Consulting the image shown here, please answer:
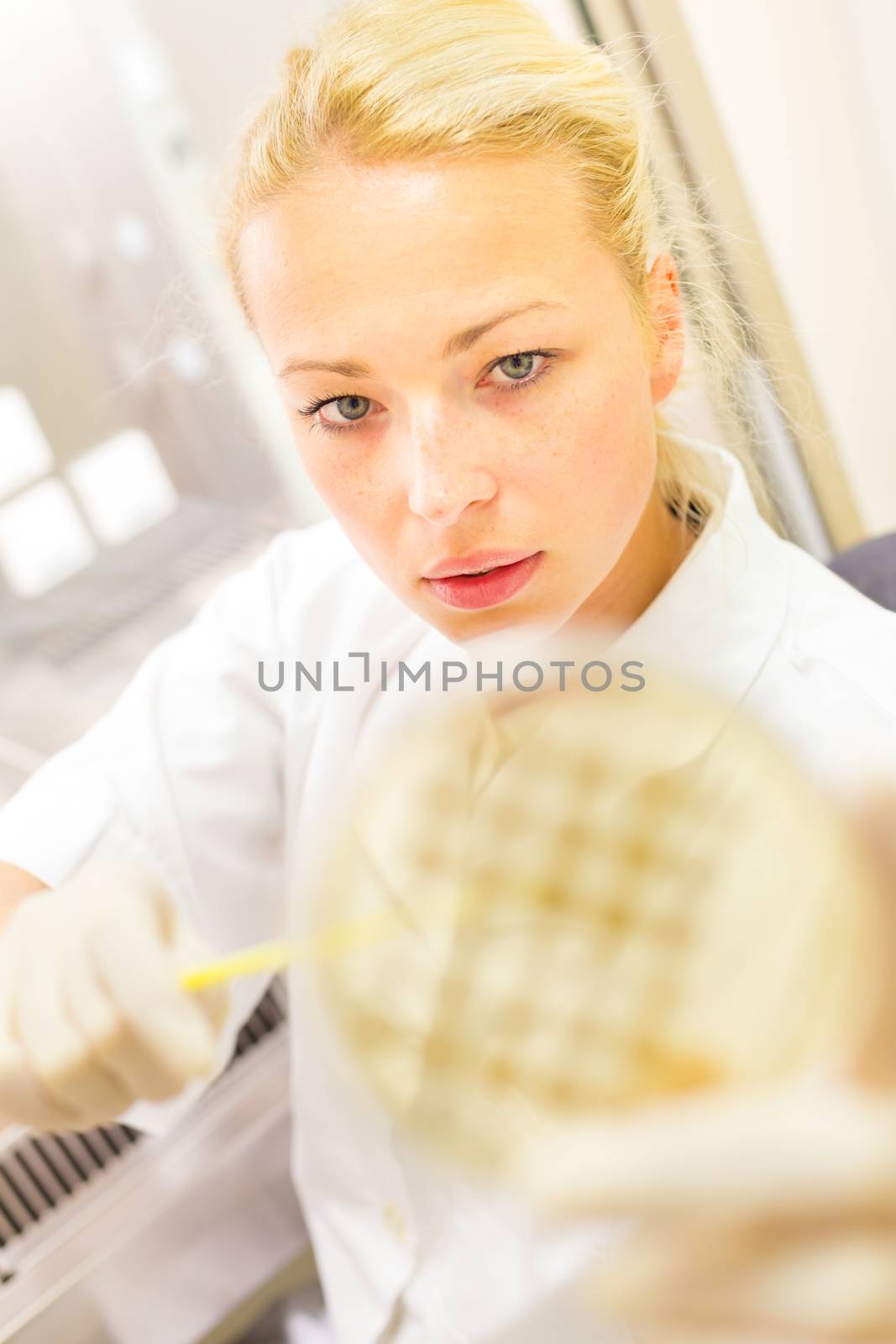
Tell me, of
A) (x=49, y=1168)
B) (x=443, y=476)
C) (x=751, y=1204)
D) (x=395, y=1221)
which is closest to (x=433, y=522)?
(x=443, y=476)

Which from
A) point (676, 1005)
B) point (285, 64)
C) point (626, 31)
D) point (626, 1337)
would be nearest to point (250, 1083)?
point (626, 1337)

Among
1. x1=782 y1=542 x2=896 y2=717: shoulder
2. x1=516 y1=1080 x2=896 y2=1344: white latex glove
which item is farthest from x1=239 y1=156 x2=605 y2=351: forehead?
x1=516 y1=1080 x2=896 y2=1344: white latex glove

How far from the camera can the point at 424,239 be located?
0.53 metres

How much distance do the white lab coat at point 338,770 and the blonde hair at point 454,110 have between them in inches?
6.8

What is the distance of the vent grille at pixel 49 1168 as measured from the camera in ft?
2.75

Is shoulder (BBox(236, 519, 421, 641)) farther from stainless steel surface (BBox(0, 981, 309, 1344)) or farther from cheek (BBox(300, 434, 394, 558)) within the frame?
stainless steel surface (BBox(0, 981, 309, 1344))

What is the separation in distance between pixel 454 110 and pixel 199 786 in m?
0.46

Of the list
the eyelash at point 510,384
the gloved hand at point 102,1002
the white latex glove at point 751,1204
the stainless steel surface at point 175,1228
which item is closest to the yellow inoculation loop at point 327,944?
the gloved hand at point 102,1002

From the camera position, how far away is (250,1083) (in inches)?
38.4

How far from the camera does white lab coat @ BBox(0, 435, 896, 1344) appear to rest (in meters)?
0.65

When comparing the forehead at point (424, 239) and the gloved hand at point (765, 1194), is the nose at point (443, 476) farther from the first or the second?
the gloved hand at point (765, 1194)

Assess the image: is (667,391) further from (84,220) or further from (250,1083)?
(250,1083)

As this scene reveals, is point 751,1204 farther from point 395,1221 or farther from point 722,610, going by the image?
point 395,1221

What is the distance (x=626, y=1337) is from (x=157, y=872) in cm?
40
